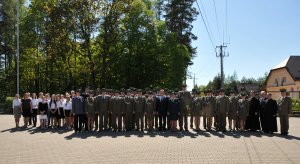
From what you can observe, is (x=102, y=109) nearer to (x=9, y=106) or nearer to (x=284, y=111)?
(x=284, y=111)

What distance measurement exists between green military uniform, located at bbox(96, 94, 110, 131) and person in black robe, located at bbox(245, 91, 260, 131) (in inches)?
259

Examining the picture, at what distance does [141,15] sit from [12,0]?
832 inches

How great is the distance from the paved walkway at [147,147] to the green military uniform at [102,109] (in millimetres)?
1025

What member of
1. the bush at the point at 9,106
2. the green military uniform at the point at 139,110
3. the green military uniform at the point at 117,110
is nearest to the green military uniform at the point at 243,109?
the green military uniform at the point at 139,110

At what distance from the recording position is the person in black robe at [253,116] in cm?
1855

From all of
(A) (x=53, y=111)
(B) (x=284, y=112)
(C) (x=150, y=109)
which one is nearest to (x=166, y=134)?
(C) (x=150, y=109)

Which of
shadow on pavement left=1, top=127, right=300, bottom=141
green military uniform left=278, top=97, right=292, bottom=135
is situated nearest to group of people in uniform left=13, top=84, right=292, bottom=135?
green military uniform left=278, top=97, right=292, bottom=135

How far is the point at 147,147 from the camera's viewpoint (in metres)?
13.4

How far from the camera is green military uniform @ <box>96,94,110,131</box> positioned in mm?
18703

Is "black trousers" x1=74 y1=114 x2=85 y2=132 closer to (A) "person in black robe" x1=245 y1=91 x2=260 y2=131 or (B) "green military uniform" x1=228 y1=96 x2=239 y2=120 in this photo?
(B) "green military uniform" x1=228 y1=96 x2=239 y2=120

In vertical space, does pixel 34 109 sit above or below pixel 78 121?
above

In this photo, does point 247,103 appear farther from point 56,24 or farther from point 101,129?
point 56,24

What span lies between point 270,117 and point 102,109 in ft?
25.1

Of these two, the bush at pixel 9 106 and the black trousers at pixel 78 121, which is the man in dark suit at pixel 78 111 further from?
the bush at pixel 9 106
